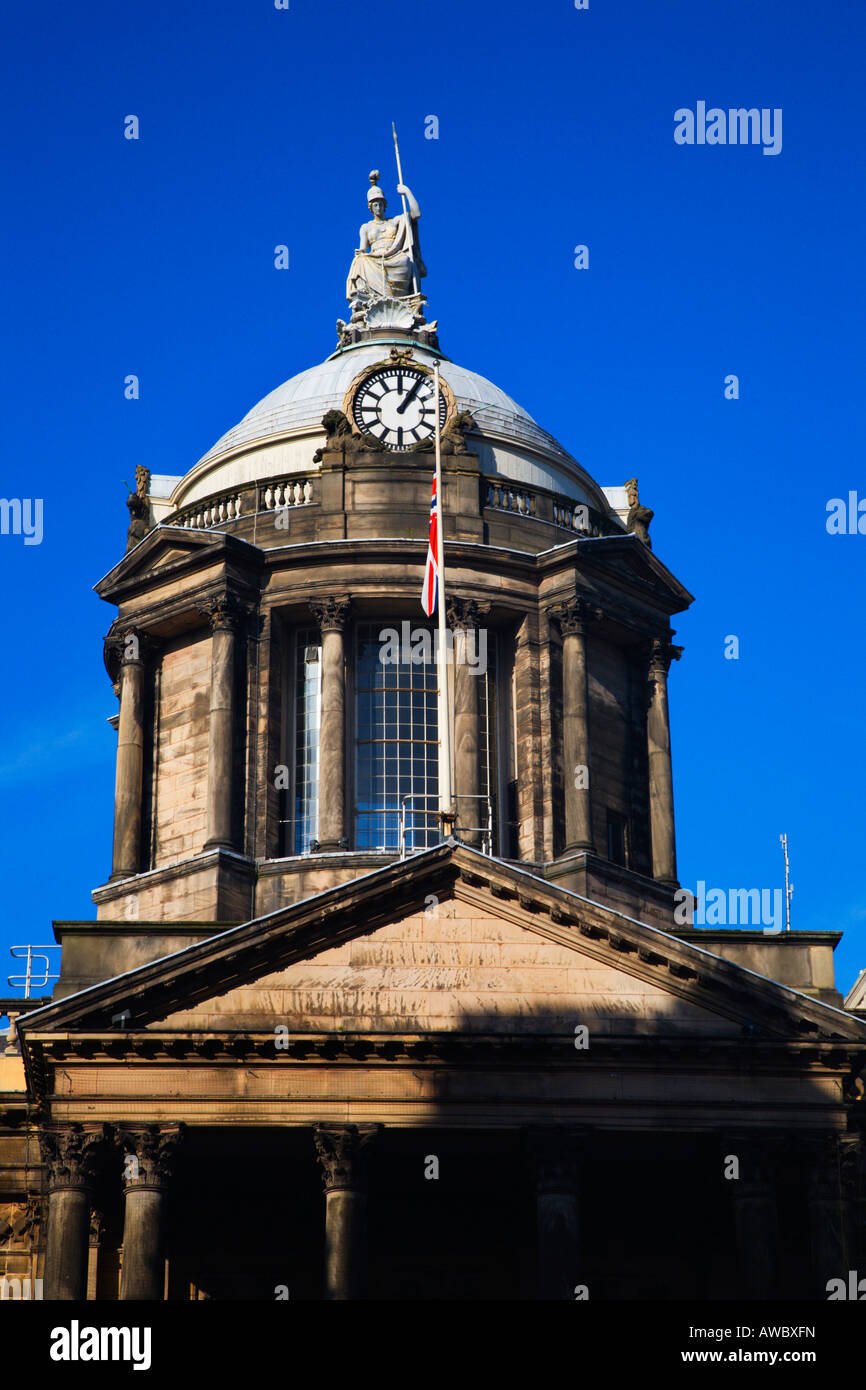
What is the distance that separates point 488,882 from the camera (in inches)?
1569

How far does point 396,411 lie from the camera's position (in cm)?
5291

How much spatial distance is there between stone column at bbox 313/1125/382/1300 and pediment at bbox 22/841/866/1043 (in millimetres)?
1736

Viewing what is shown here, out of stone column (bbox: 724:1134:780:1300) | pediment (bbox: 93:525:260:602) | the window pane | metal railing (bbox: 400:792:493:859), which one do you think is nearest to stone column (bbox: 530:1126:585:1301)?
stone column (bbox: 724:1134:780:1300)

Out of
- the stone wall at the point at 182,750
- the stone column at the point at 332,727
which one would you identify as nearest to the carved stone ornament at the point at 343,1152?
the stone column at the point at 332,727

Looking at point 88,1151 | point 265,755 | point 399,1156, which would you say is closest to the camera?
point 88,1151

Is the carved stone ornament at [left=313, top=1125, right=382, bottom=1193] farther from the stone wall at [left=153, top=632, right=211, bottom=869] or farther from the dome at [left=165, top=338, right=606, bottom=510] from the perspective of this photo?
the dome at [left=165, top=338, right=606, bottom=510]

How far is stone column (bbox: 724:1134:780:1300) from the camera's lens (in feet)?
125

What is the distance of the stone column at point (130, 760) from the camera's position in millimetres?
49906

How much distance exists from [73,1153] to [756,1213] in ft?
35.8
